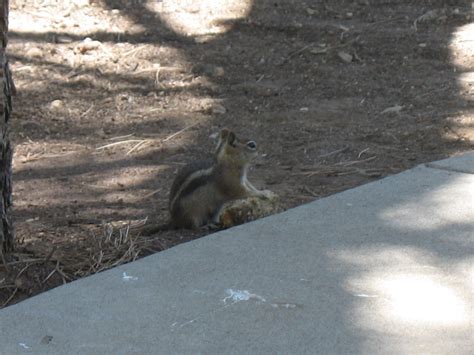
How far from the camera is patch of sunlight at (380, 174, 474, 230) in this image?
177 inches

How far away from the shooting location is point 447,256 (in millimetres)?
4082

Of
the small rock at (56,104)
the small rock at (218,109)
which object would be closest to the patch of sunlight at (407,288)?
the small rock at (218,109)

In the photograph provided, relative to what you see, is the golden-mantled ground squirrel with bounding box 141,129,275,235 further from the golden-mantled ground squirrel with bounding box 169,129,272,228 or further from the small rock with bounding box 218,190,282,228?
the small rock with bounding box 218,190,282,228

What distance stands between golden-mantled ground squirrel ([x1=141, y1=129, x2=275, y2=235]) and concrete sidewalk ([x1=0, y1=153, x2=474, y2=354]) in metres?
0.75

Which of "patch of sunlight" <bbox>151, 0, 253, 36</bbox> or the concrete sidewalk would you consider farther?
"patch of sunlight" <bbox>151, 0, 253, 36</bbox>

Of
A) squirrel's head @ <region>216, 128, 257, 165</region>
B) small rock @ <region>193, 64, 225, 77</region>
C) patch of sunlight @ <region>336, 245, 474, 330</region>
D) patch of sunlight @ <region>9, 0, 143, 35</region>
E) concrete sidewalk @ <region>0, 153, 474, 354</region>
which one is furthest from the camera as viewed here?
patch of sunlight @ <region>9, 0, 143, 35</region>

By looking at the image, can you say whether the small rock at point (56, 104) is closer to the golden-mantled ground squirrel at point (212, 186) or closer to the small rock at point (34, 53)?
the small rock at point (34, 53)

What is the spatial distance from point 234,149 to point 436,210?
57.3 inches

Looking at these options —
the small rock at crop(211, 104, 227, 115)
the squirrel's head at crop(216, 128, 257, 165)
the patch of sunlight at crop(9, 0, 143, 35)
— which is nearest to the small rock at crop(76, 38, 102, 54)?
the patch of sunlight at crop(9, 0, 143, 35)

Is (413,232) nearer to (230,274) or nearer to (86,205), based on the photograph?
(230,274)

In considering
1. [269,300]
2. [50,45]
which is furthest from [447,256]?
[50,45]

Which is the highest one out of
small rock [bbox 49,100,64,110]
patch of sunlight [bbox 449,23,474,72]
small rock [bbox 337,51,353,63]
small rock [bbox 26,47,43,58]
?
patch of sunlight [bbox 449,23,474,72]

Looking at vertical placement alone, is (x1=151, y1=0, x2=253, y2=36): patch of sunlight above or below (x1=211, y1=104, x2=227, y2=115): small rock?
above

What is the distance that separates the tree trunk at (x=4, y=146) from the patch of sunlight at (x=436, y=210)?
5.41 ft
